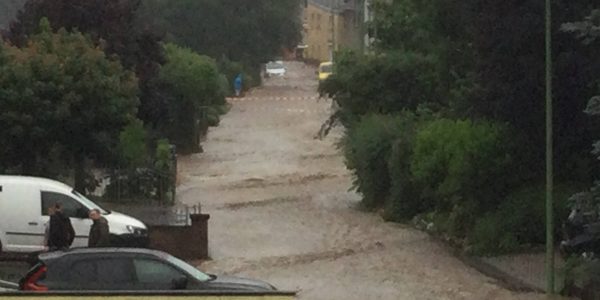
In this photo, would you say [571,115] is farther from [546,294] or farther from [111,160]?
[111,160]

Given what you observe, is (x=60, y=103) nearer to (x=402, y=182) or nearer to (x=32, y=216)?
(x=32, y=216)

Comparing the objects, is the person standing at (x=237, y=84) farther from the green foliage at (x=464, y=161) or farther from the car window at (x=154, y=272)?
the car window at (x=154, y=272)

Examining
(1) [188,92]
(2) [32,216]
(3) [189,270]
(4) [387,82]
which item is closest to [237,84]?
(1) [188,92]

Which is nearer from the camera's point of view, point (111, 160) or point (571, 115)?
point (571, 115)

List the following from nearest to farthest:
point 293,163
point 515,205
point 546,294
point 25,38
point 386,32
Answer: point 546,294 → point 515,205 → point 25,38 → point 386,32 → point 293,163

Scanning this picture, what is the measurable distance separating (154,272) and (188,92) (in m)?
39.9

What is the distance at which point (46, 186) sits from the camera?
2955cm

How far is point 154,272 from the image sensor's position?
21797mm

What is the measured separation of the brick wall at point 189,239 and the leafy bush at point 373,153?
34.2ft

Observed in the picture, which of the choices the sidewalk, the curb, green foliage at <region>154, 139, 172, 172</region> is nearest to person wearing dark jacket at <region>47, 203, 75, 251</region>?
the curb

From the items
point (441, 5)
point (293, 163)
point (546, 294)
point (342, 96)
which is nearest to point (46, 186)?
point (546, 294)

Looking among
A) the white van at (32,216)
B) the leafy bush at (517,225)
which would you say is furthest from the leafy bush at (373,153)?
the white van at (32,216)

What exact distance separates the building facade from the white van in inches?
2884

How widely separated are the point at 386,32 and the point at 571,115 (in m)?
14.9
